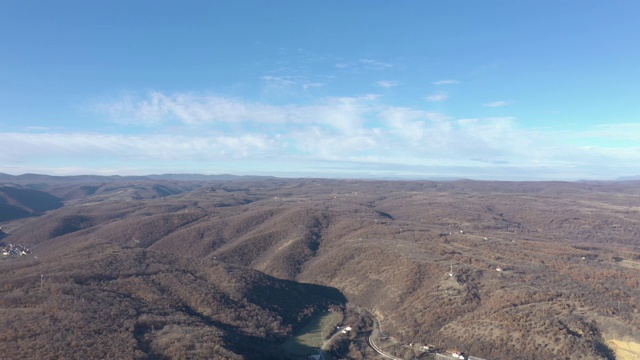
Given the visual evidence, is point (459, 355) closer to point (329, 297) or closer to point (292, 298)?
point (292, 298)

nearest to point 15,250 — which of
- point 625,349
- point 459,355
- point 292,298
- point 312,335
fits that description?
point 292,298

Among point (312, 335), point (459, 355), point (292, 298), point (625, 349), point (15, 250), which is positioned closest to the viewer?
point (625, 349)

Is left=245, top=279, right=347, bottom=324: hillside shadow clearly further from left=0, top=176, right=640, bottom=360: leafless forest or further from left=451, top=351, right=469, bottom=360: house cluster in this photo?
left=451, top=351, right=469, bottom=360: house cluster

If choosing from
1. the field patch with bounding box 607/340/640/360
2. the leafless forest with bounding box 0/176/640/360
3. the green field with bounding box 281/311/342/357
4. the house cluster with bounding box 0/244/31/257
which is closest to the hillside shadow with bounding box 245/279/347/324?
the leafless forest with bounding box 0/176/640/360

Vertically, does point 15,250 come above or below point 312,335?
below

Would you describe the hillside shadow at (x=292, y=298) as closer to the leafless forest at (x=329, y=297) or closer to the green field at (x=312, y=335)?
the leafless forest at (x=329, y=297)

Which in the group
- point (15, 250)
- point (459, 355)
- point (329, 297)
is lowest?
point (15, 250)
